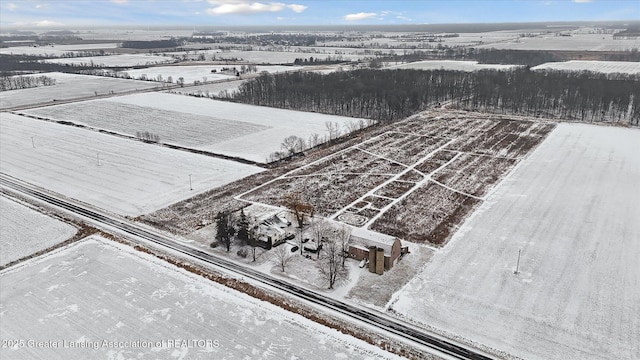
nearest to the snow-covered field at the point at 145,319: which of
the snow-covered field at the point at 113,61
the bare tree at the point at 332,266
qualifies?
the bare tree at the point at 332,266

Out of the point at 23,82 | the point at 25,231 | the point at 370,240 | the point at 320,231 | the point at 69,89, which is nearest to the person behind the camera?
the point at 370,240

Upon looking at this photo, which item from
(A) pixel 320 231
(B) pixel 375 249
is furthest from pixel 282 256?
(B) pixel 375 249

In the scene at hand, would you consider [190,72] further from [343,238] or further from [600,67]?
[343,238]

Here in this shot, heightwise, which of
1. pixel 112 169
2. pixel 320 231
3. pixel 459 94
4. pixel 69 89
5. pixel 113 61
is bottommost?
pixel 320 231

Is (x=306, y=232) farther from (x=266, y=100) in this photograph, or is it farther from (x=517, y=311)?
(x=266, y=100)

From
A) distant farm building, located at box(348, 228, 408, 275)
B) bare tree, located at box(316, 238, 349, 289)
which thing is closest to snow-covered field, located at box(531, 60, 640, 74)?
distant farm building, located at box(348, 228, 408, 275)

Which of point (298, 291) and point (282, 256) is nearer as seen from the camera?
point (298, 291)

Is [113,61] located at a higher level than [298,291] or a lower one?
higher

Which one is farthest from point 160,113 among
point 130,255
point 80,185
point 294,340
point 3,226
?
point 294,340
